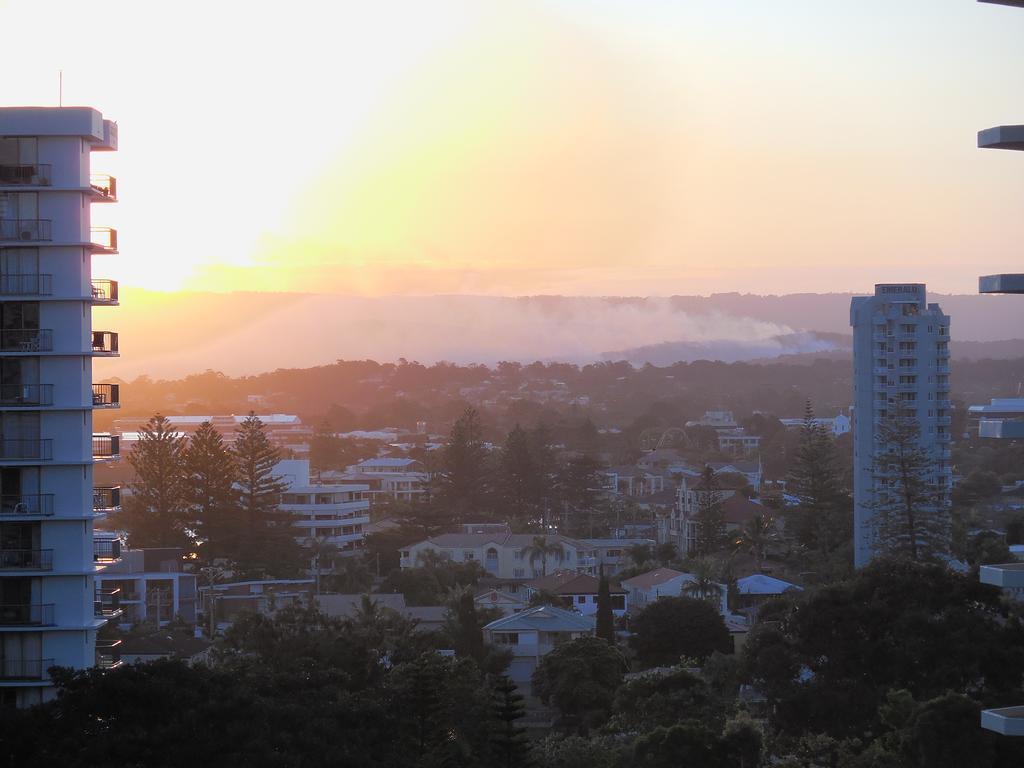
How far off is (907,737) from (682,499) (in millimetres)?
37195

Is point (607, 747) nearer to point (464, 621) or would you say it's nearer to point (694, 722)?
point (694, 722)

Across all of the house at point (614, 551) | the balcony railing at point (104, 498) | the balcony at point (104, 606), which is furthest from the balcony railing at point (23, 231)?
the house at point (614, 551)

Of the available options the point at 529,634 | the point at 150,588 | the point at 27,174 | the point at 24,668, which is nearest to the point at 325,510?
the point at 150,588

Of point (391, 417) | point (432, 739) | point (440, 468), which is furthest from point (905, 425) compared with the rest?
point (391, 417)

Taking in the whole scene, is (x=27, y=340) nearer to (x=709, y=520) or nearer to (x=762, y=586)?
(x=762, y=586)

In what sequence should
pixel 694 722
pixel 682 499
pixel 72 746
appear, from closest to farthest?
pixel 72 746, pixel 694 722, pixel 682 499

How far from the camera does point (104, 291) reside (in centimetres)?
1975

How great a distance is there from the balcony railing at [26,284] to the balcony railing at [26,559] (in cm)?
315

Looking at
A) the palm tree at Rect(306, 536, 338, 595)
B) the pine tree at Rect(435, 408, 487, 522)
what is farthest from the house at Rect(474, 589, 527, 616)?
the pine tree at Rect(435, 408, 487, 522)

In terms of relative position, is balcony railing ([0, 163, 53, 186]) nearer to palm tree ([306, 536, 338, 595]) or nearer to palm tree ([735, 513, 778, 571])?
palm tree ([306, 536, 338, 595])

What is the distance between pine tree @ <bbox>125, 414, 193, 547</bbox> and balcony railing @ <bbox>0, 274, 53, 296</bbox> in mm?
26576

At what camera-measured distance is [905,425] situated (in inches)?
1788

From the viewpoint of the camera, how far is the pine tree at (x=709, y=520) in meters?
48.2

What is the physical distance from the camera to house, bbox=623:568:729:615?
3881 centimetres
